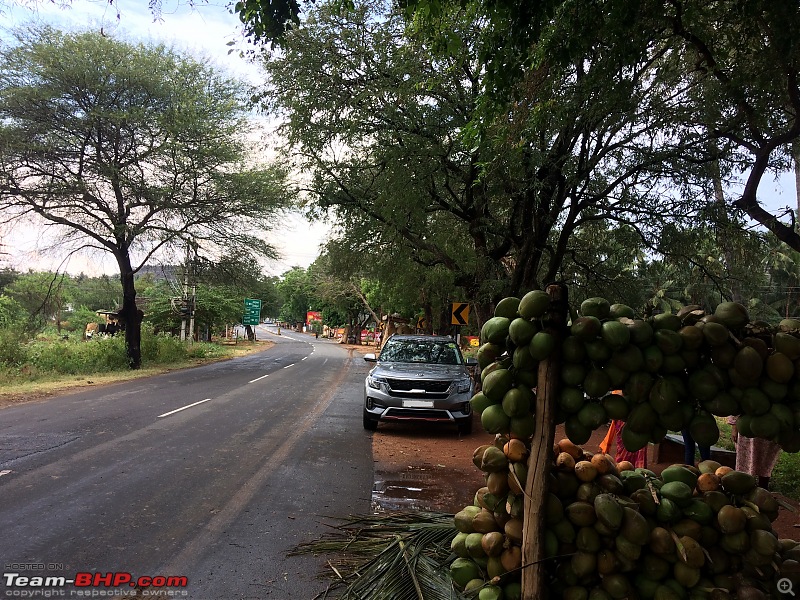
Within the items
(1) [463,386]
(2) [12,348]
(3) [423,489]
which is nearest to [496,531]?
(3) [423,489]

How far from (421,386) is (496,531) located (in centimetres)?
641

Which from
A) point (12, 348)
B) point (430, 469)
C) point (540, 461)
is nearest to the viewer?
point (540, 461)

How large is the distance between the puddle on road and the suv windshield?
324cm

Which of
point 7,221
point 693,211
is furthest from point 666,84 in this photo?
point 7,221

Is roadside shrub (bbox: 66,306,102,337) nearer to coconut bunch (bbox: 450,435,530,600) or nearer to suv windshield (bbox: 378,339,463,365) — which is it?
suv windshield (bbox: 378,339,463,365)

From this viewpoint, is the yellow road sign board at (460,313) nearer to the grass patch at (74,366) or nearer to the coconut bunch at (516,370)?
the grass patch at (74,366)

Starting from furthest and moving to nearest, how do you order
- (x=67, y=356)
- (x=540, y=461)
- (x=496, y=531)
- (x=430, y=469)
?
(x=67, y=356)
(x=430, y=469)
(x=496, y=531)
(x=540, y=461)

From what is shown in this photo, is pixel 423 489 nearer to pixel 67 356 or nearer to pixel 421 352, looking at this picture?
pixel 421 352

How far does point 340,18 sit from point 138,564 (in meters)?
9.98

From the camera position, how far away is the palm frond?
2779 millimetres

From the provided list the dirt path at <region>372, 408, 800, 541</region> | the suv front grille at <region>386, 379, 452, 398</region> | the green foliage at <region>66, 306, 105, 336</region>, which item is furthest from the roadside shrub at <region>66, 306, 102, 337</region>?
the suv front grille at <region>386, 379, 452, 398</region>

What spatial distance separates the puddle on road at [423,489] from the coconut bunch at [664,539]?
3.07 metres

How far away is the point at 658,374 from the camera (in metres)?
2.28

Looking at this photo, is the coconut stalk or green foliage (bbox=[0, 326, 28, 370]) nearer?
the coconut stalk
